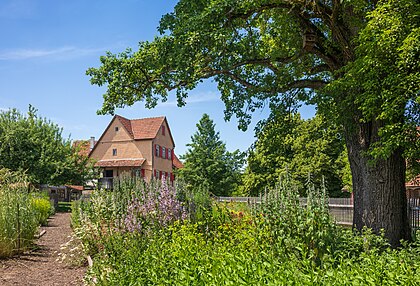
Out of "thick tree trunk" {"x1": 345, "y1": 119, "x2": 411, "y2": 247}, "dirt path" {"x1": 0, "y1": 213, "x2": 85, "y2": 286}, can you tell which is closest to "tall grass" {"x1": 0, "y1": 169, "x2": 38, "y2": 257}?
"dirt path" {"x1": 0, "y1": 213, "x2": 85, "y2": 286}

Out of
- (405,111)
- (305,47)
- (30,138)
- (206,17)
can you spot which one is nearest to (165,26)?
(206,17)

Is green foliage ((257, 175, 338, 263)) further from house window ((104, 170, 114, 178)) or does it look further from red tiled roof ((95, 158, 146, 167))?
house window ((104, 170, 114, 178))

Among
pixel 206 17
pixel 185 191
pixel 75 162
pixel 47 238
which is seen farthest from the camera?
pixel 75 162

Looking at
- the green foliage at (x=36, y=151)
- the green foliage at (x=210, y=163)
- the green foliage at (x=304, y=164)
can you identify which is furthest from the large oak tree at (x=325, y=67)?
the green foliage at (x=210, y=163)

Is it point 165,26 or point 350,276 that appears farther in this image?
point 165,26

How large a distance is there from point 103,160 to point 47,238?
106 feet

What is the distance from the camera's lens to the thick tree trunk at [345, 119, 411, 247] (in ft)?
30.3

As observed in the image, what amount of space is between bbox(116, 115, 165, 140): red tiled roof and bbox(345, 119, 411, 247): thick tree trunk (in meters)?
33.9

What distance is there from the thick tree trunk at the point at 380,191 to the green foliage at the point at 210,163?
31.2 meters

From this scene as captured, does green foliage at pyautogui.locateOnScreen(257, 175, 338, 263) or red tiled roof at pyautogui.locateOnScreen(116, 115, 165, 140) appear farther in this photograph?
red tiled roof at pyautogui.locateOnScreen(116, 115, 165, 140)

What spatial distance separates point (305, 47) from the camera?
420 inches

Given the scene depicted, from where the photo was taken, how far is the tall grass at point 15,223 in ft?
29.3

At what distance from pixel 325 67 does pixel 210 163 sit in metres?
31.3

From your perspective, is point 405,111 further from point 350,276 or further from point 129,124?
point 129,124
